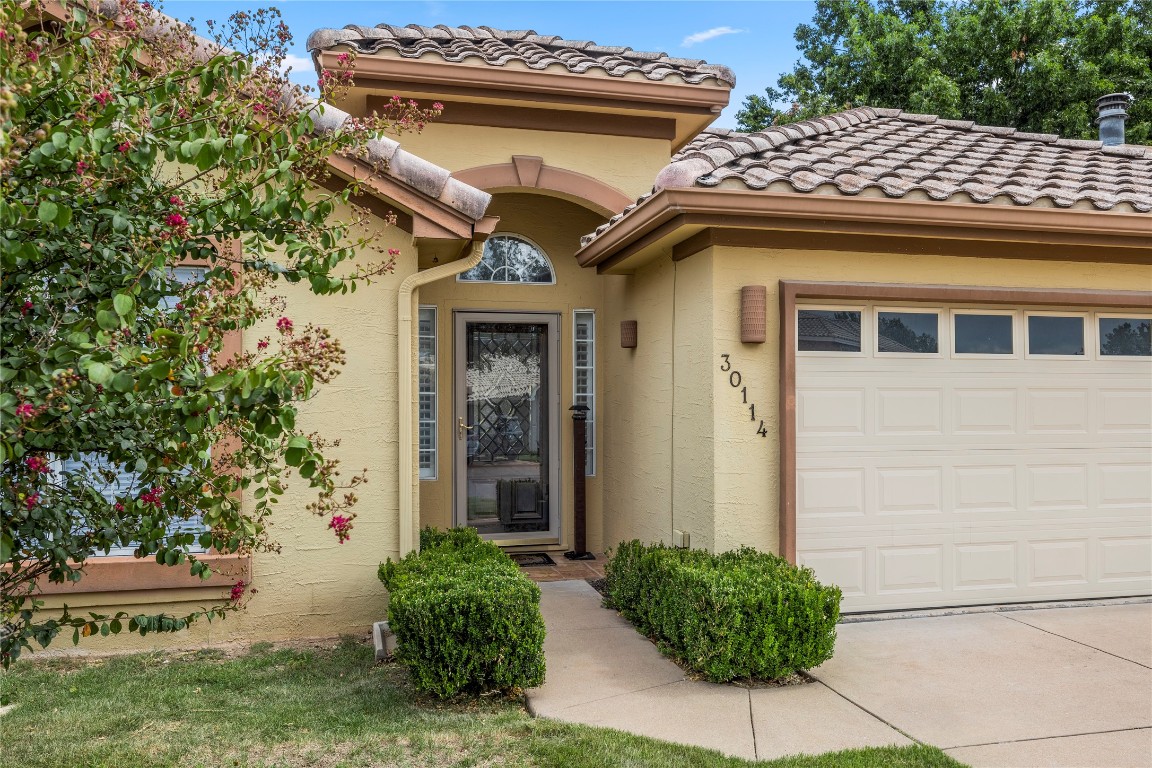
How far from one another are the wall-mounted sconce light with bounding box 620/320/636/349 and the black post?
1.16 m

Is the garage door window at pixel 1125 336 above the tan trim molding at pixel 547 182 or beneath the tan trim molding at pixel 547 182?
beneath

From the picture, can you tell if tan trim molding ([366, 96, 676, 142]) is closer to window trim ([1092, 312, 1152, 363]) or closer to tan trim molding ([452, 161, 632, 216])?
tan trim molding ([452, 161, 632, 216])

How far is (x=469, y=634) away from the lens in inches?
184

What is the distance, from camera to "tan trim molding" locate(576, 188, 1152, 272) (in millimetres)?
5910

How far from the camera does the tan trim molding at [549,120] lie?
8.20 meters

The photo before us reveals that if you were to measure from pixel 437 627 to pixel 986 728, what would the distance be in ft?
9.45

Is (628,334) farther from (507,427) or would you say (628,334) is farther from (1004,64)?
(1004,64)

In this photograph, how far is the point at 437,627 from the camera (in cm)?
467

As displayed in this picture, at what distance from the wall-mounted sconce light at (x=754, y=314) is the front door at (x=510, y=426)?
10.9ft

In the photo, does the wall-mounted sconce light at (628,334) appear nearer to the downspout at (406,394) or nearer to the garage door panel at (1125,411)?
the downspout at (406,394)

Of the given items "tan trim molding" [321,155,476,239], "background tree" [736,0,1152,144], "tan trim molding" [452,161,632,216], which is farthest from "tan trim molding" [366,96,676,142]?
"background tree" [736,0,1152,144]

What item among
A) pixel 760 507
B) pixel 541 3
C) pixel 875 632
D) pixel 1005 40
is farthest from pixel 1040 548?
pixel 1005 40

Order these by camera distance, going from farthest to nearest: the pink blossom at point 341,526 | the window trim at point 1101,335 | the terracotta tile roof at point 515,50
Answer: the terracotta tile roof at point 515,50, the window trim at point 1101,335, the pink blossom at point 341,526

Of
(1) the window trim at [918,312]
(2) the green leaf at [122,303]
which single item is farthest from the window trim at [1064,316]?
(2) the green leaf at [122,303]
